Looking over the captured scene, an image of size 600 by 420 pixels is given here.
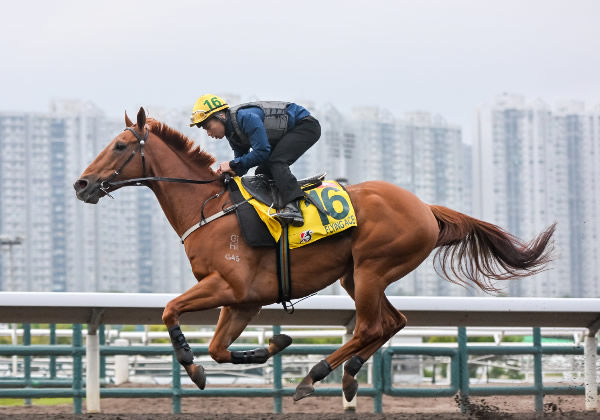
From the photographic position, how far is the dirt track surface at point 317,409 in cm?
601

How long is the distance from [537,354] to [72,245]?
58876mm

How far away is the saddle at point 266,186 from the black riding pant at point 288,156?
4cm

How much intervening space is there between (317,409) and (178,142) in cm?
411

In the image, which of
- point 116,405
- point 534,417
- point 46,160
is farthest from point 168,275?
point 534,417

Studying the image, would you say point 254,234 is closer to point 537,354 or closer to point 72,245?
point 537,354

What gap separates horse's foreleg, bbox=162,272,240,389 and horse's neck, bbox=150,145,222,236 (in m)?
0.45

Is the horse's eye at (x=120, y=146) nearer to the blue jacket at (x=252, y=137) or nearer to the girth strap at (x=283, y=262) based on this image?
the blue jacket at (x=252, y=137)

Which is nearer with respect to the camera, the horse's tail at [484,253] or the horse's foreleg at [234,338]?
the horse's foreleg at [234,338]

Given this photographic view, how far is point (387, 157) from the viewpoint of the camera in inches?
2771

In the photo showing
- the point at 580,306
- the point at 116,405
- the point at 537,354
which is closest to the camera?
the point at 580,306

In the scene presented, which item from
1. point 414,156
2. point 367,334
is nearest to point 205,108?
point 367,334

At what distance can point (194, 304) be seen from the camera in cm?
511

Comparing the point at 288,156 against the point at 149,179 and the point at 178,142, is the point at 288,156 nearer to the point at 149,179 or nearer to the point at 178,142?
the point at 178,142

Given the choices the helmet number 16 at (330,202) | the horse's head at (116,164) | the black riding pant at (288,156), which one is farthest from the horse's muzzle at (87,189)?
the helmet number 16 at (330,202)
